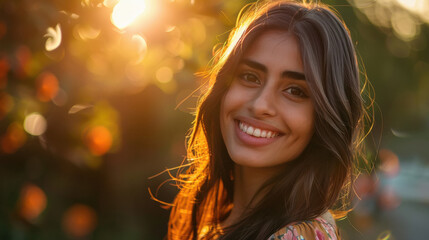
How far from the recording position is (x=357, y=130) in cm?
200

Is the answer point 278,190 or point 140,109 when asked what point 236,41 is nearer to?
point 278,190

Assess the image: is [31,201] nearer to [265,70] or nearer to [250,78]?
[250,78]

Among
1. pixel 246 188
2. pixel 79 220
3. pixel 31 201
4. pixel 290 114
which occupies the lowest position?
pixel 79 220

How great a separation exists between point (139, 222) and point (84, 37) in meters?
3.68

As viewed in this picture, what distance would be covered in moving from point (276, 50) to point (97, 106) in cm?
172

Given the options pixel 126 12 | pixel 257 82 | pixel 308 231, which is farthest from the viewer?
pixel 126 12

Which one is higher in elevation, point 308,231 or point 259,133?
point 259,133

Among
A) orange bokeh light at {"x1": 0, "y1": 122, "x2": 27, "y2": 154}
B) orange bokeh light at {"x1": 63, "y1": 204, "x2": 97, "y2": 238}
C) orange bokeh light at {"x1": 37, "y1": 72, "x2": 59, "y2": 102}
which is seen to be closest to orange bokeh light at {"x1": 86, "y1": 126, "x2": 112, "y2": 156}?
orange bokeh light at {"x1": 0, "y1": 122, "x2": 27, "y2": 154}

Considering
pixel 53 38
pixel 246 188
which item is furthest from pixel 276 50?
pixel 53 38

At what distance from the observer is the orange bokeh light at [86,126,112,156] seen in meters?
3.39

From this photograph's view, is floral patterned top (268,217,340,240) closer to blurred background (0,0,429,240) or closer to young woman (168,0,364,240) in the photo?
young woman (168,0,364,240)

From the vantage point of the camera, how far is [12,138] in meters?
3.04

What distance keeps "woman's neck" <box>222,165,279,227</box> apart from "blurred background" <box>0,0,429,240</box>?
54 centimetres

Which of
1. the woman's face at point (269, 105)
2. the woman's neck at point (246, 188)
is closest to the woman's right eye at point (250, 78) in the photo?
the woman's face at point (269, 105)
